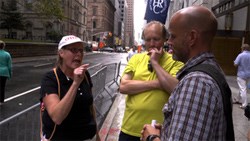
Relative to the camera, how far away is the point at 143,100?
313 cm

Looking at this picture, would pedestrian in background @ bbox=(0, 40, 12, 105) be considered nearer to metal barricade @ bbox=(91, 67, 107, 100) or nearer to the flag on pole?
metal barricade @ bbox=(91, 67, 107, 100)

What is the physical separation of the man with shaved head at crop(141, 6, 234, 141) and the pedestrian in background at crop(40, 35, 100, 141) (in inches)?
42.8

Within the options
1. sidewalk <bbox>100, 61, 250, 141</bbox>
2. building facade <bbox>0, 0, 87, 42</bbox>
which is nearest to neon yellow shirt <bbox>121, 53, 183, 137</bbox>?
sidewalk <bbox>100, 61, 250, 141</bbox>

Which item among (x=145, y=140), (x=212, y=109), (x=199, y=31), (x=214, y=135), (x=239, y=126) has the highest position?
(x=199, y=31)

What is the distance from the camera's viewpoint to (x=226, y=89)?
5.44ft

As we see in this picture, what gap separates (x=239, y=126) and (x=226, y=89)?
6389 millimetres

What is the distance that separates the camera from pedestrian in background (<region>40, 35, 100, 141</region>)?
2736 mm

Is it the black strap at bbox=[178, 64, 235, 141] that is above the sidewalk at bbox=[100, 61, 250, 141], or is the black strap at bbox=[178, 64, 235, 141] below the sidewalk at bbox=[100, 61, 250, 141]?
above

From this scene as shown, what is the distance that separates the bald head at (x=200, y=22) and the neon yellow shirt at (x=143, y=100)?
4.47 ft

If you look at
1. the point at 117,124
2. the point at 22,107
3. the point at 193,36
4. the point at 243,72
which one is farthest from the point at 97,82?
the point at 193,36

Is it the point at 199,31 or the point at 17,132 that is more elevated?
the point at 199,31

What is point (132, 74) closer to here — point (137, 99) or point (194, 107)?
point (137, 99)

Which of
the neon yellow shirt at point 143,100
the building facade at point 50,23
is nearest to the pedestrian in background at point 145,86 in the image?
the neon yellow shirt at point 143,100

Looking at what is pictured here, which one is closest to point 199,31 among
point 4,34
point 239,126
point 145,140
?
point 145,140
